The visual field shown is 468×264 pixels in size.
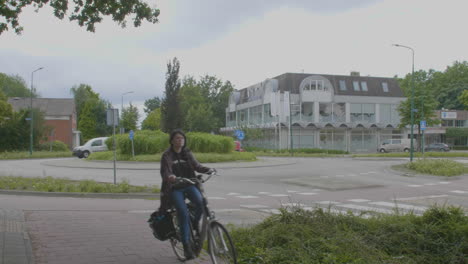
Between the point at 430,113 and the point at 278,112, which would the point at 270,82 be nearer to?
the point at 278,112

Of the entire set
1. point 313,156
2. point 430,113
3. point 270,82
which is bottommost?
point 313,156

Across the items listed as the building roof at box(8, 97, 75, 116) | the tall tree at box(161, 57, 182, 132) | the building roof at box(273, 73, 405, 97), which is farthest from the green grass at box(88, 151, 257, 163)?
the building roof at box(8, 97, 75, 116)

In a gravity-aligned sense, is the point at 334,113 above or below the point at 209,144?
above

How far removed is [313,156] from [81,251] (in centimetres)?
3832

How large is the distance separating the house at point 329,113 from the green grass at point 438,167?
1183 inches

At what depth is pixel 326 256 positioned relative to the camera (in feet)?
15.0

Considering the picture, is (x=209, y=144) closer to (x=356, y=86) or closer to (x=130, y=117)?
(x=356, y=86)

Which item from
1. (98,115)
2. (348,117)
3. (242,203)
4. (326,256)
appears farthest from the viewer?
(98,115)

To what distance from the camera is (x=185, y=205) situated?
518 cm

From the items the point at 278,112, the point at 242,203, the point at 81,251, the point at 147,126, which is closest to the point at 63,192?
the point at 242,203

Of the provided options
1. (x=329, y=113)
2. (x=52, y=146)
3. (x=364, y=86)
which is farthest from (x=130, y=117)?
(x=364, y=86)

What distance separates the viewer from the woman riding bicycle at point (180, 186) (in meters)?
5.10

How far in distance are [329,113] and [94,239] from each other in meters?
52.8

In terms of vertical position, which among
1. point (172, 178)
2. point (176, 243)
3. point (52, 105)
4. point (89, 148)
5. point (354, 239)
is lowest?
point (176, 243)
